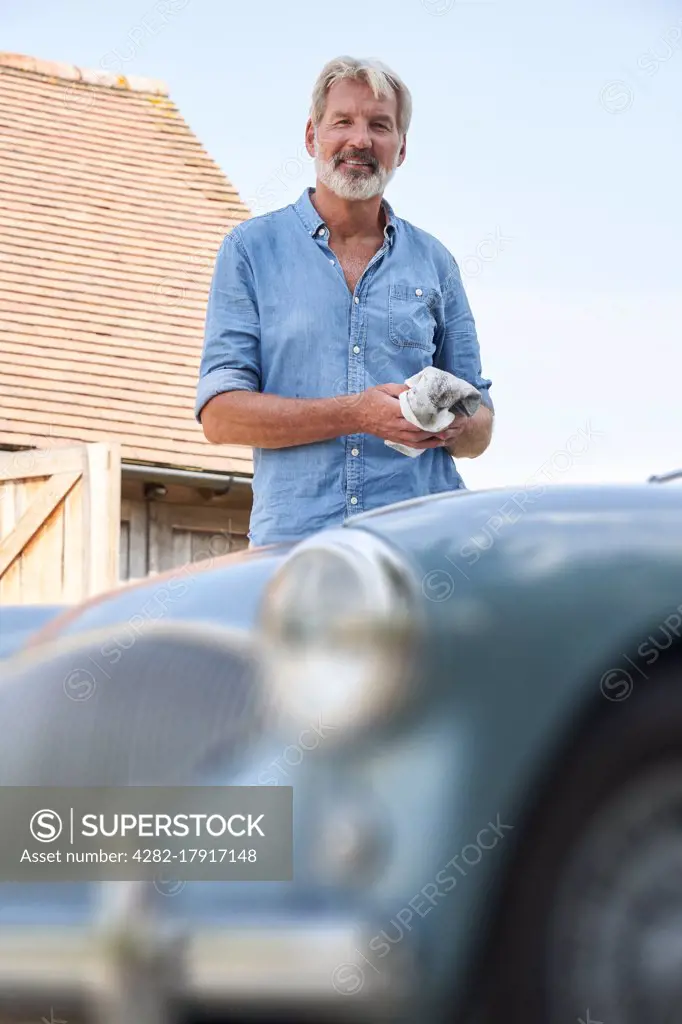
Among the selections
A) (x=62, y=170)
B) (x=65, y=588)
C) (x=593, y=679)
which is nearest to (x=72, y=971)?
(x=593, y=679)

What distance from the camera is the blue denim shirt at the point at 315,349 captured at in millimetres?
2916

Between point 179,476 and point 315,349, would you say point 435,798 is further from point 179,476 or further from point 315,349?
point 179,476

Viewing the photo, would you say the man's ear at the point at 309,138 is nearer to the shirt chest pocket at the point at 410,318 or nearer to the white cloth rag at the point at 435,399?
the shirt chest pocket at the point at 410,318

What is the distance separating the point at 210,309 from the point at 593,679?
5.20ft

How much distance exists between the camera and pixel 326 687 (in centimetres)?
166

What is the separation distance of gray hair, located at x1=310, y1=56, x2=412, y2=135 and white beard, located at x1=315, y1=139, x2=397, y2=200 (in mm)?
117

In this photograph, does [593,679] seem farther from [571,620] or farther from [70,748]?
[70,748]

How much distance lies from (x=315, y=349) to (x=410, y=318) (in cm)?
21

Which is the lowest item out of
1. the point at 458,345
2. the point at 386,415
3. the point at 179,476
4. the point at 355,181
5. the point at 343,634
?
the point at 343,634

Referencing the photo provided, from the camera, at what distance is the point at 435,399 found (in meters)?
2.67

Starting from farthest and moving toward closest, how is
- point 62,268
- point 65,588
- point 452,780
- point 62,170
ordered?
point 62,170 < point 62,268 < point 65,588 < point 452,780
